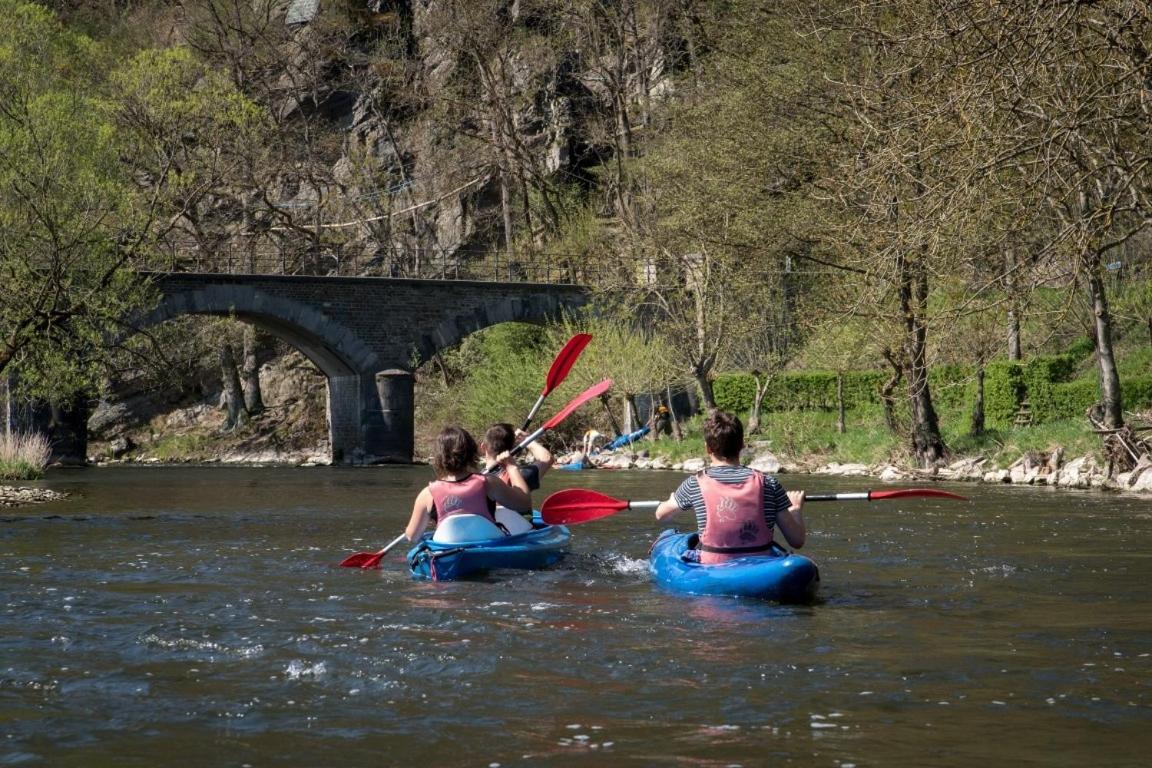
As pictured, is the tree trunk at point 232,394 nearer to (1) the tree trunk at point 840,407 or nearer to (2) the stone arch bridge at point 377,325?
(2) the stone arch bridge at point 377,325

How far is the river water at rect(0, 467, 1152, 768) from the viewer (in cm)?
512

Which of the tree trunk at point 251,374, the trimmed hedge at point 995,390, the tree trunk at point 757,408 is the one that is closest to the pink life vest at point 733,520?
the trimmed hedge at point 995,390

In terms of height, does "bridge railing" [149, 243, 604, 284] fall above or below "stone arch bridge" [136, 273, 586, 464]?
above

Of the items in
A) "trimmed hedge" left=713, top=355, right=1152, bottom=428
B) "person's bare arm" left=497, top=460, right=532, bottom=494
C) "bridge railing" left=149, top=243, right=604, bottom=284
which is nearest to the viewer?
"person's bare arm" left=497, top=460, right=532, bottom=494

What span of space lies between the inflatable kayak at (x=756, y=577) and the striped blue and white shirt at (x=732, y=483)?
0.91 ft

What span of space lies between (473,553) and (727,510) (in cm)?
215

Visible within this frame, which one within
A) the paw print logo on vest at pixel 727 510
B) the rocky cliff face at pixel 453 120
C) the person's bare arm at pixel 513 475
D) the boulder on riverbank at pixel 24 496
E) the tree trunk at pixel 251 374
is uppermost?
the rocky cliff face at pixel 453 120

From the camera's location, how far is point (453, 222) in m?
45.0

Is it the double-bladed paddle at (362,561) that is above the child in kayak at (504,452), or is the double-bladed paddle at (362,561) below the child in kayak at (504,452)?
below

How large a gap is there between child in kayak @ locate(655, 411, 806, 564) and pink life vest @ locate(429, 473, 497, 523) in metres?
1.70

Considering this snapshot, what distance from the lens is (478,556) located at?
387 inches

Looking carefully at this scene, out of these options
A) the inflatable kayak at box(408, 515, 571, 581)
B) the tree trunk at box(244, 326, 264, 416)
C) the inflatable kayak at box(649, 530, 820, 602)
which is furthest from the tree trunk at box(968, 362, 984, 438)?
the tree trunk at box(244, 326, 264, 416)

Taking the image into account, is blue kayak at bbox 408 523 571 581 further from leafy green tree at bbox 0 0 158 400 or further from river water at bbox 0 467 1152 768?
leafy green tree at bbox 0 0 158 400

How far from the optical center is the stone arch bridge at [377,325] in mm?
34625
